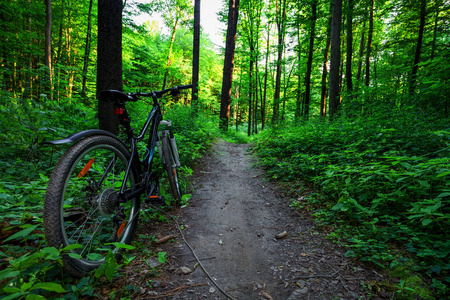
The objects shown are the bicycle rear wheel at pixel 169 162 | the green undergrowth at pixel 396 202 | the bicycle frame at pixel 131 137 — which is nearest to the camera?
the green undergrowth at pixel 396 202

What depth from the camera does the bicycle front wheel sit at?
131 centimetres

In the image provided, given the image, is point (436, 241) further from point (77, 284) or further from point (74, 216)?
point (74, 216)

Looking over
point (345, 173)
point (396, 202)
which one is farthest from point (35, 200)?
point (345, 173)

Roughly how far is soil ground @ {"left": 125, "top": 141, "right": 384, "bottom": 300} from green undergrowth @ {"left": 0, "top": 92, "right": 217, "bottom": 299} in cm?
31

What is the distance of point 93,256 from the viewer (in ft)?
4.92

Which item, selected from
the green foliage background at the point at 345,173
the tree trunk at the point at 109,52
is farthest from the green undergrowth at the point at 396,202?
the tree trunk at the point at 109,52

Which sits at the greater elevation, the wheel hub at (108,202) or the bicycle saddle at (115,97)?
the bicycle saddle at (115,97)

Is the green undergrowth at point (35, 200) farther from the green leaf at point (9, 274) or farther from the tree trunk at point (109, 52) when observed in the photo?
the tree trunk at point (109, 52)

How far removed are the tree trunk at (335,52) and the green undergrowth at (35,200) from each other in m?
5.42

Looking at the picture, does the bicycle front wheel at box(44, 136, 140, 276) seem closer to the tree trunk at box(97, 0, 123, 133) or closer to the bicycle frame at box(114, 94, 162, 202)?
the bicycle frame at box(114, 94, 162, 202)

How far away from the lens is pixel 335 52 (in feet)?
24.7

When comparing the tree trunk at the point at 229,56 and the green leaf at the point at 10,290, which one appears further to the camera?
the tree trunk at the point at 229,56

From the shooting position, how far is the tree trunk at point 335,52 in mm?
7391

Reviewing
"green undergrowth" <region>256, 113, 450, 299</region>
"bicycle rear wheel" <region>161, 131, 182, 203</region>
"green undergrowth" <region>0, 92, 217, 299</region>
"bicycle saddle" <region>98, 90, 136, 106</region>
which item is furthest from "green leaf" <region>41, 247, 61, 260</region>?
"green undergrowth" <region>256, 113, 450, 299</region>
